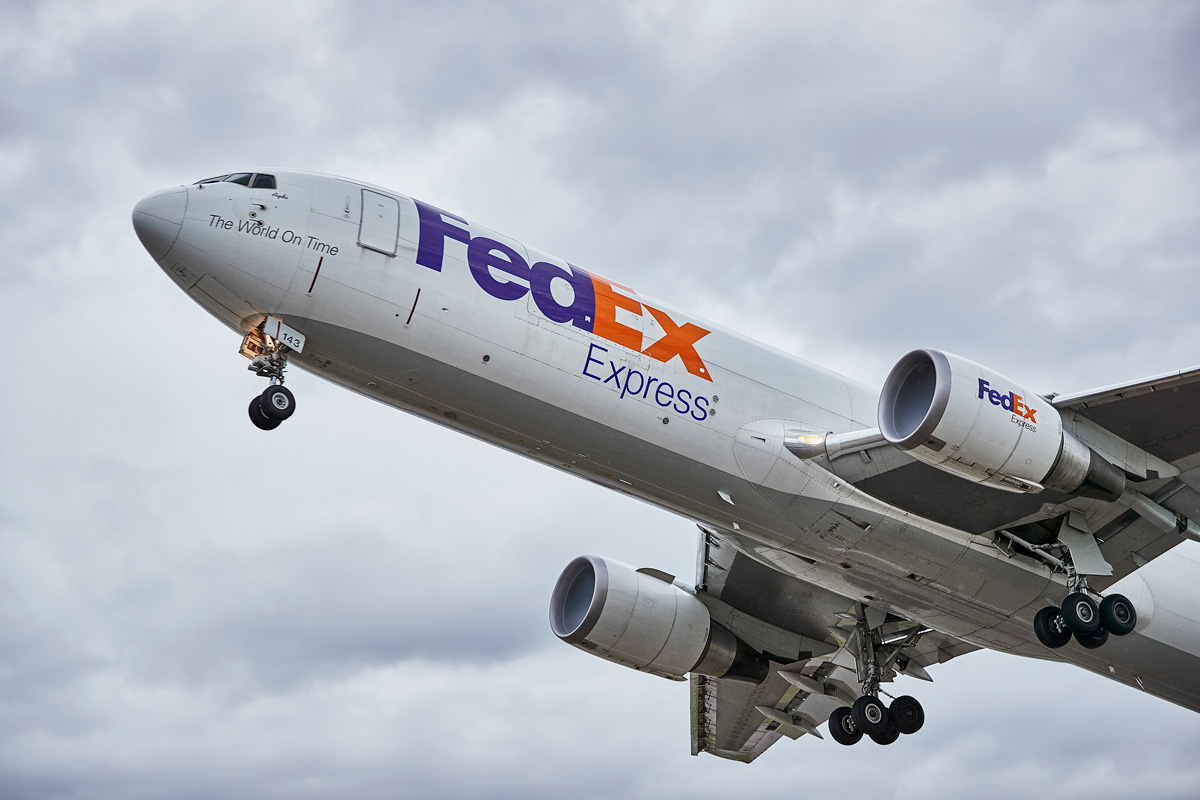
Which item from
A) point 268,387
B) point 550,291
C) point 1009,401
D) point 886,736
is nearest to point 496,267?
point 550,291

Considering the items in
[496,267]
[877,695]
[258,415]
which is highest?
[496,267]

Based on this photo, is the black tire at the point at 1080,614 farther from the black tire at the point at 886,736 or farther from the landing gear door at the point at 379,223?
the landing gear door at the point at 379,223

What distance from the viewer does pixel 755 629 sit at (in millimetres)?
23109

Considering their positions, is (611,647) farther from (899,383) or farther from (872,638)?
(899,383)

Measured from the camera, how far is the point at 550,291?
54.9 ft

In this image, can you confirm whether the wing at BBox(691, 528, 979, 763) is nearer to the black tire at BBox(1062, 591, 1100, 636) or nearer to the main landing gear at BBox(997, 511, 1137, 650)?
the main landing gear at BBox(997, 511, 1137, 650)

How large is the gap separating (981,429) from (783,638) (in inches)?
359

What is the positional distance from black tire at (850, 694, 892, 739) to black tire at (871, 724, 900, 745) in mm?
52

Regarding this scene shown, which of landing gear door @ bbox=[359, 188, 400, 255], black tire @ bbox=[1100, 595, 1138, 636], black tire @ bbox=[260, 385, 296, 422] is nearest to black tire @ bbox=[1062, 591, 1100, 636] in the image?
black tire @ bbox=[1100, 595, 1138, 636]

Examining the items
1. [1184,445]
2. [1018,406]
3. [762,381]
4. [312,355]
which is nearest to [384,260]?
[312,355]

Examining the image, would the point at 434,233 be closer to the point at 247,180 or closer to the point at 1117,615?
the point at 247,180

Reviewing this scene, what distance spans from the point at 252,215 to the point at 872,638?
13174mm

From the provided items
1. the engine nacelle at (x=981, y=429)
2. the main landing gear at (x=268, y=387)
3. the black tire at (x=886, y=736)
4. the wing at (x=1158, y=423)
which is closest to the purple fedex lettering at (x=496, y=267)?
the main landing gear at (x=268, y=387)

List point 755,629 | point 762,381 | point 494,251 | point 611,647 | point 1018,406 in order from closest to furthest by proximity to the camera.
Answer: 1. point 1018,406
2. point 494,251
3. point 762,381
4. point 611,647
5. point 755,629
